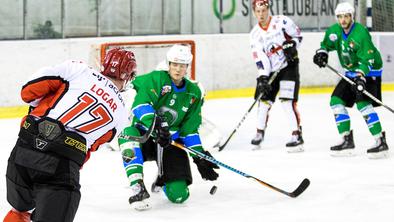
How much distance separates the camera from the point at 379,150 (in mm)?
6016

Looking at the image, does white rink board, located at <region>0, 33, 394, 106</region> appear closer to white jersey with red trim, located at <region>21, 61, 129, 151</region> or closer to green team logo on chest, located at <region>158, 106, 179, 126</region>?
green team logo on chest, located at <region>158, 106, 179, 126</region>

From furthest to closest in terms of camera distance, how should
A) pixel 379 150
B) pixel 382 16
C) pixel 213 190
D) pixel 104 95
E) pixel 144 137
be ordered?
pixel 382 16 < pixel 379 150 < pixel 213 190 < pixel 144 137 < pixel 104 95

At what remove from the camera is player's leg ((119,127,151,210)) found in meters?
4.45

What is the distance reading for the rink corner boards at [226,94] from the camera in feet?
24.9

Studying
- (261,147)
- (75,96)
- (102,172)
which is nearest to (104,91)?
(75,96)

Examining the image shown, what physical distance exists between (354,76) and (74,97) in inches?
133

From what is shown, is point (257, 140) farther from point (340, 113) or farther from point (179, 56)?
point (179, 56)

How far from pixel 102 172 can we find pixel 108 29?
3.98 m

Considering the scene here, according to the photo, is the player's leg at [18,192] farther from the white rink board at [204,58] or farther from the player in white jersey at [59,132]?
the white rink board at [204,58]

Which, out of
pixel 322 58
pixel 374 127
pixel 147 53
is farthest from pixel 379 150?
pixel 147 53

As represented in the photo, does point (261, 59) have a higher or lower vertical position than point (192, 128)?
higher

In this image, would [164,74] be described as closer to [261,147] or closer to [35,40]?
[261,147]

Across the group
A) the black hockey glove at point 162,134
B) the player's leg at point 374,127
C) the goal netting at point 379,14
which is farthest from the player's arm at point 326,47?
the goal netting at point 379,14

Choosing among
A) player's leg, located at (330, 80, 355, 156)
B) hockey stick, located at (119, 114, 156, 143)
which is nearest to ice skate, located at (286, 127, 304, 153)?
player's leg, located at (330, 80, 355, 156)
